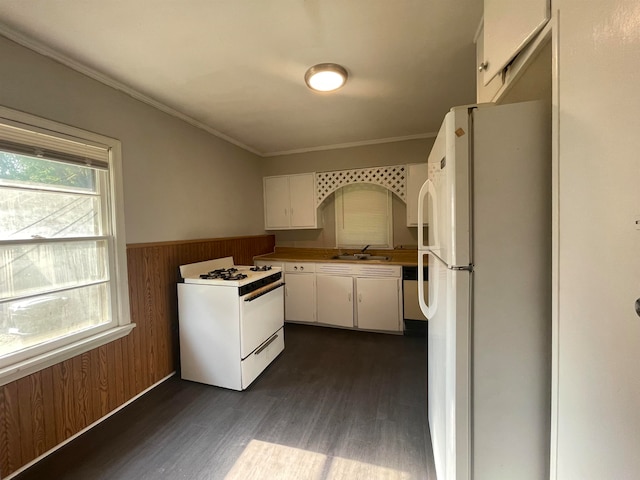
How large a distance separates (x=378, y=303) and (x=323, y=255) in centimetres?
116

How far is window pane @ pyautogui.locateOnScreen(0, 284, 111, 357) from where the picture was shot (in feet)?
4.65

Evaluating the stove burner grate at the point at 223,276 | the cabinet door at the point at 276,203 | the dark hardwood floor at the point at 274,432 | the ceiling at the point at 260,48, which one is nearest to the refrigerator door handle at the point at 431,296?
the dark hardwood floor at the point at 274,432

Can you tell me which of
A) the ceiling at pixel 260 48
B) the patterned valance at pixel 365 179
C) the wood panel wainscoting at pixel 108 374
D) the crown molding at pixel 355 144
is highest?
the crown molding at pixel 355 144

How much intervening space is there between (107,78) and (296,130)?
1.72 m

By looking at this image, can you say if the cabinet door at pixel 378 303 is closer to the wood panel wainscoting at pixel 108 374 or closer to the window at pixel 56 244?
the wood panel wainscoting at pixel 108 374

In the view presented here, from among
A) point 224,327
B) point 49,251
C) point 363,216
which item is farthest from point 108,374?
point 363,216

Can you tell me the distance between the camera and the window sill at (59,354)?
136cm

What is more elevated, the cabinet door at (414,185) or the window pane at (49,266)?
the cabinet door at (414,185)

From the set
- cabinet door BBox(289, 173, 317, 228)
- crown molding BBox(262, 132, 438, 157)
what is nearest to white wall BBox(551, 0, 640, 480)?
crown molding BBox(262, 132, 438, 157)

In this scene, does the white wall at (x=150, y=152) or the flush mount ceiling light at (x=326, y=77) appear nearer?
the white wall at (x=150, y=152)

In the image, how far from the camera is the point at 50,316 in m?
1.60

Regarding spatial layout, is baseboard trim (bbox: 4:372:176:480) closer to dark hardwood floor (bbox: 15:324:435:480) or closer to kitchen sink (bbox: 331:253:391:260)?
dark hardwood floor (bbox: 15:324:435:480)

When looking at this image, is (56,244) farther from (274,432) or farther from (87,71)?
(274,432)

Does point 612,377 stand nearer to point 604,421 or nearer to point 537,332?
point 604,421
